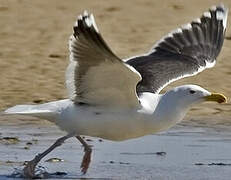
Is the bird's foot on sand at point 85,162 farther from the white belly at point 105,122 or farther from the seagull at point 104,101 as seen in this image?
the white belly at point 105,122

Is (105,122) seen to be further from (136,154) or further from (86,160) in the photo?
(136,154)

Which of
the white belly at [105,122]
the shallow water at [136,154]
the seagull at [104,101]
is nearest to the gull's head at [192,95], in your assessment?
the seagull at [104,101]

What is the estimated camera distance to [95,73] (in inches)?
334

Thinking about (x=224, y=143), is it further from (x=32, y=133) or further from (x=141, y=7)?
(x=141, y=7)

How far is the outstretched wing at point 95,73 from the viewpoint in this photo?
8.04 metres

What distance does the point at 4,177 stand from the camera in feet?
28.5

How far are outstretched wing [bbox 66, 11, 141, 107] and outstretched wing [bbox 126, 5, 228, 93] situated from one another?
3.61 feet

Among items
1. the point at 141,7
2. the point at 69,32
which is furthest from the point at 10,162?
the point at 141,7

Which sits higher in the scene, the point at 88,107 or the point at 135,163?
the point at 88,107

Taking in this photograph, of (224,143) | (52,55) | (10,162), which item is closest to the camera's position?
(10,162)

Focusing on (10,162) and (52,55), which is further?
(52,55)

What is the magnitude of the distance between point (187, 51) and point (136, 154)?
1.42m

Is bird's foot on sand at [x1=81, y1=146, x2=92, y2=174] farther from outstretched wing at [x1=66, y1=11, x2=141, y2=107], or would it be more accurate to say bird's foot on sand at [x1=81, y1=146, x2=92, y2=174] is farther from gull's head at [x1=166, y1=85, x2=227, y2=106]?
gull's head at [x1=166, y1=85, x2=227, y2=106]

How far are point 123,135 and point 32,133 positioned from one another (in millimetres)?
2154
